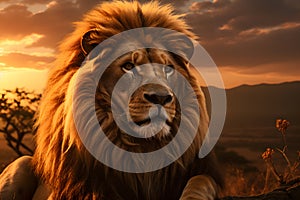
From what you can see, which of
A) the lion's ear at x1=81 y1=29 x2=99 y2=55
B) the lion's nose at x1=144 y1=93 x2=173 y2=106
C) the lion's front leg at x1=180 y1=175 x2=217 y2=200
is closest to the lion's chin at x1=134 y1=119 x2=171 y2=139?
the lion's nose at x1=144 y1=93 x2=173 y2=106

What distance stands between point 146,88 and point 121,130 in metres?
0.48

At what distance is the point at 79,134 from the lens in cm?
441

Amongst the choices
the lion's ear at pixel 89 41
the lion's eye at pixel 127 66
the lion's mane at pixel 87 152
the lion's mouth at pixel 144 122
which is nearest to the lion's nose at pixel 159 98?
the lion's mouth at pixel 144 122

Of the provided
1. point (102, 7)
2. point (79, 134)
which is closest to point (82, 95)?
point (79, 134)

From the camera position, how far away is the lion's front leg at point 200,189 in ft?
12.8

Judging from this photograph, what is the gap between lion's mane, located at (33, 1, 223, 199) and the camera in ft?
14.3

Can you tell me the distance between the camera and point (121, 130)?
14.2 ft

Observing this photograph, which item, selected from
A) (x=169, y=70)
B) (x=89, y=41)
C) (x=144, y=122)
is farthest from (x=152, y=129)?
(x=89, y=41)

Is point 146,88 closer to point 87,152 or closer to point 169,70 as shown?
point 169,70

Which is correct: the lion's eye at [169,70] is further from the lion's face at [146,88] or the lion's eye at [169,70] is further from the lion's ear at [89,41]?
the lion's ear at [89,41]

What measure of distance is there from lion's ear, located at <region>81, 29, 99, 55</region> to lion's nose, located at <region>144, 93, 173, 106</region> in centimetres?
88

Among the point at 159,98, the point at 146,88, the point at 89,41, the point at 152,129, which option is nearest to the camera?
the point at 159,98

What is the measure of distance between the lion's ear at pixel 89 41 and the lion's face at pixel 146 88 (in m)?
0.32

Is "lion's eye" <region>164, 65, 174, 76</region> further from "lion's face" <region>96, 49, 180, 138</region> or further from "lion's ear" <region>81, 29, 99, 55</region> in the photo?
"lion's ear" <region>81, 29, 99, 55</region>
